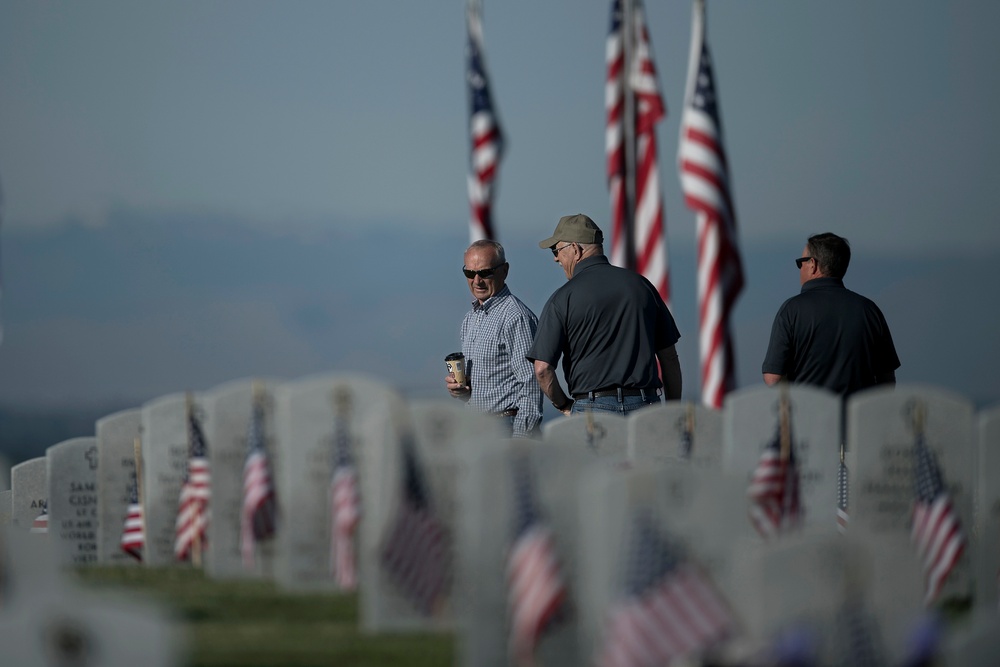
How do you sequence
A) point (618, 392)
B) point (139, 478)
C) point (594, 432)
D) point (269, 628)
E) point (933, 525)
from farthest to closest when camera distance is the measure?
point (618, 392)
point (594, 432)
point (139, 478)
point (933, 525)
point (269, 628)

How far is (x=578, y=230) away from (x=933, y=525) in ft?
10.5

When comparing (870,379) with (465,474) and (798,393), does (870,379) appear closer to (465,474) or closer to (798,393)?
(798,393)

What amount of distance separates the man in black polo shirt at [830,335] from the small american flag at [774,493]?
1517 millimetres

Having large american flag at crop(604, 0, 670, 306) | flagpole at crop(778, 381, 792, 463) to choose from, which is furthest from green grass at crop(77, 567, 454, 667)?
large american flag at crop(604, 0, 670, 306)

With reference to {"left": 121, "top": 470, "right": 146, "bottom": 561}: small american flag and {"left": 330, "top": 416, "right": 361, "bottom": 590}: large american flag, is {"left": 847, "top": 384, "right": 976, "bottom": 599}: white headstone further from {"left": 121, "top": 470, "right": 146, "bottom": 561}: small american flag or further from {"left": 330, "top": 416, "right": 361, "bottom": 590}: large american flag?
{"left": 121, "top": 470, "right": 146, "bottom": 561}: small american flag

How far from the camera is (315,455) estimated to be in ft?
17.8

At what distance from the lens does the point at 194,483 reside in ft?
20.1

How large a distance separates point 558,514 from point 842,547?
1.11 meters

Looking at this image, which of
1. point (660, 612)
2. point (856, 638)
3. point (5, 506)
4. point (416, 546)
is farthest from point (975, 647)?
point (5, 506)

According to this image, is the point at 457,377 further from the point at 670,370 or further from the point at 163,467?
the point at 163,467

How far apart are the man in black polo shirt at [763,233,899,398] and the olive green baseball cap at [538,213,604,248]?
4.31ft

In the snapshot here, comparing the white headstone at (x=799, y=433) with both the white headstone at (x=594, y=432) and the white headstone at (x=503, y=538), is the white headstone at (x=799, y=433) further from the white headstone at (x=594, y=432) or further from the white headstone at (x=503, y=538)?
the white headstone at (x=503, y=538)

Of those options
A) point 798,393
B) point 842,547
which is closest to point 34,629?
point 842,547

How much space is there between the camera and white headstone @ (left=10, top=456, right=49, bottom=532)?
7.90 m
